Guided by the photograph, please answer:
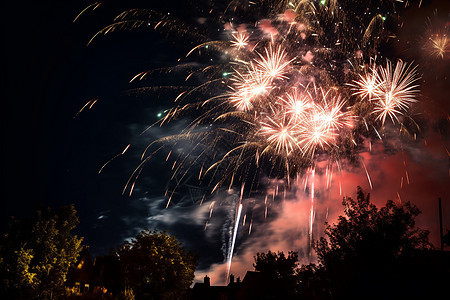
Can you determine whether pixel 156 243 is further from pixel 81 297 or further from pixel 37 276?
pixel 81 297

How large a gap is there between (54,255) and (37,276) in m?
1.73

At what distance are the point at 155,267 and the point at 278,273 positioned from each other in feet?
46.3

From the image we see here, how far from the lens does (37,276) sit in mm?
23016

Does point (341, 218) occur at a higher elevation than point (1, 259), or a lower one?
higher

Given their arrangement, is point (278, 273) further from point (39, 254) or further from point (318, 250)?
point (39, 254)

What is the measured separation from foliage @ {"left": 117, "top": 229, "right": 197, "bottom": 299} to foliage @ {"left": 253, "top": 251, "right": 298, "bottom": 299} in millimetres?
9098

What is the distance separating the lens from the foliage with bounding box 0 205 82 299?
2162cm

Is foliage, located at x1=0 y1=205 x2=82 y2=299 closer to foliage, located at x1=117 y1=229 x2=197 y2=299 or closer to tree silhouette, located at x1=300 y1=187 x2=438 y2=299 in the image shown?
foliage, located at x1=117 y1=229 x2=197 y2=299

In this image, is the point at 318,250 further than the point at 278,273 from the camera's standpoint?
No

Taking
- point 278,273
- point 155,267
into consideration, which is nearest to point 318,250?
point 278,273

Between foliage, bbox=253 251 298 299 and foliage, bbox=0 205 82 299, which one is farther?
foliage, bbox=253 251 298 299

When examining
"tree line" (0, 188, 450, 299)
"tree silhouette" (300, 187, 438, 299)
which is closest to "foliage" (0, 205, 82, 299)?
"tree line" (0, 188, 450, 299)

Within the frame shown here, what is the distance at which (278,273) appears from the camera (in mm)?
36750

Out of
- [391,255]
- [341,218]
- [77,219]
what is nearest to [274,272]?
[341,218]
